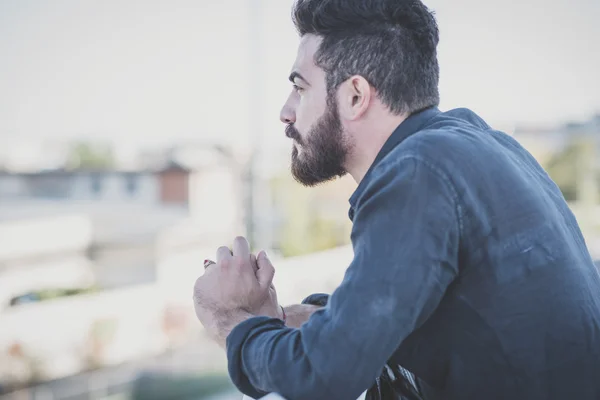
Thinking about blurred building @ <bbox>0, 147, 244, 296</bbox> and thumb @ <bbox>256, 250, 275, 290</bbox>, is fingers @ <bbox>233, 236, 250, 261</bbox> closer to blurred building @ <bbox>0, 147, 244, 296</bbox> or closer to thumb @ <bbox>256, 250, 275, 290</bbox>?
thumb @ <bbox>256, 250, 275, 290</bbox>

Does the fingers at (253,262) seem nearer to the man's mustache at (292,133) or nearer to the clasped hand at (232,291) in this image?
the clasped hand at (232,291)

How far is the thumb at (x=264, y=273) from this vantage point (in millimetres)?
860

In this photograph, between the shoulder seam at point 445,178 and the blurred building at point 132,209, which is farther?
the blurred building at point 132,209

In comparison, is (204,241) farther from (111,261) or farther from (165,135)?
(165,135)

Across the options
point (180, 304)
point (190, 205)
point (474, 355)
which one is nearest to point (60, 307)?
point (180, 304)

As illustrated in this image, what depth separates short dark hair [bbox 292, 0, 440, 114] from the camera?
0.85 metres

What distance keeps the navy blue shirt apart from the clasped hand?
2.7 inches

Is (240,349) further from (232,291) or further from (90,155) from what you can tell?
(90,155)

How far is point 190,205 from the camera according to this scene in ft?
72.9

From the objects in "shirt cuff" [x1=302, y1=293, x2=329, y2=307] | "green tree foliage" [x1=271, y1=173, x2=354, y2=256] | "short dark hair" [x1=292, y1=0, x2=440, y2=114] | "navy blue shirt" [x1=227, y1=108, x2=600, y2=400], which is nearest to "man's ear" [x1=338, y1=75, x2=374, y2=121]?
"short dark hair" [x1=292, y1=0, x2=440, y2=114]

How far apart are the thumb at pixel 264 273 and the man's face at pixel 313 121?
0.48 ft

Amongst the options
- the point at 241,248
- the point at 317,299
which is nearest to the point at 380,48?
the point at 241,248

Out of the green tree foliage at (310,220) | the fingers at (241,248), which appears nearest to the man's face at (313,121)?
the fingers at (241,248)

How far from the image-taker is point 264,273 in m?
0.87
